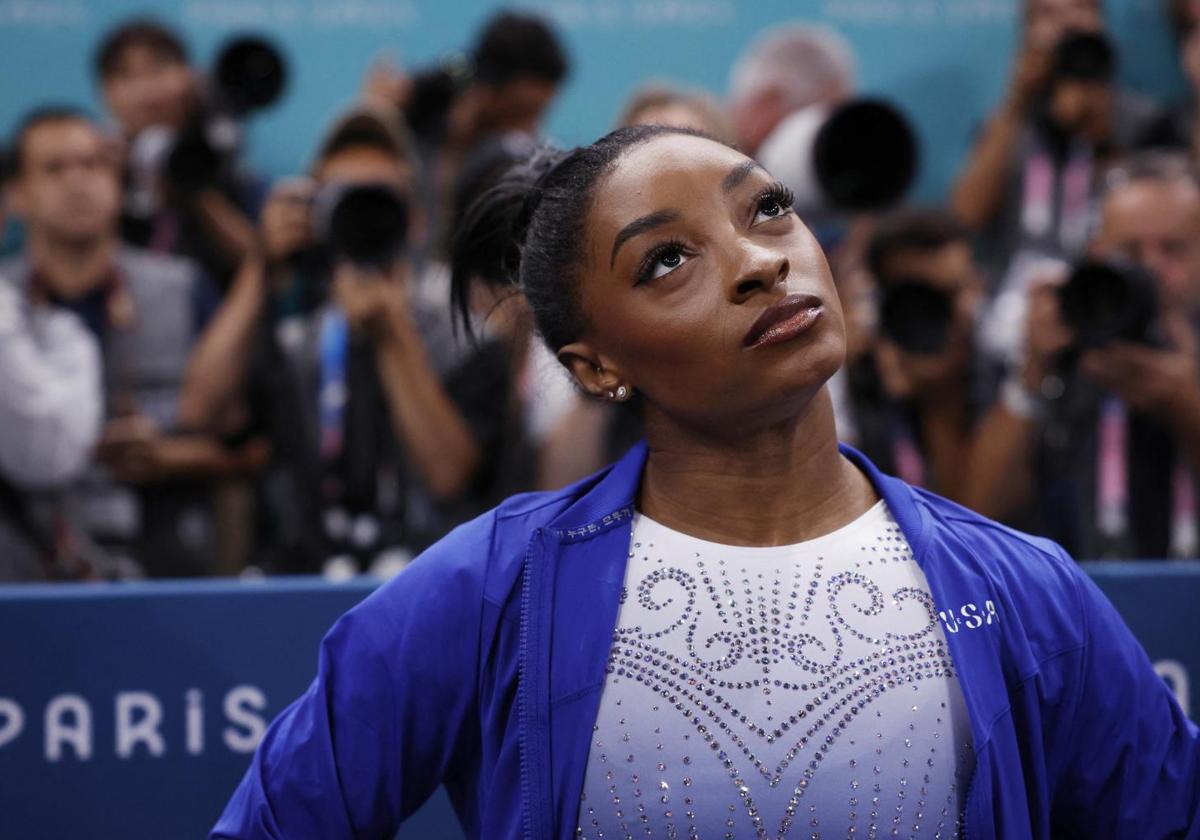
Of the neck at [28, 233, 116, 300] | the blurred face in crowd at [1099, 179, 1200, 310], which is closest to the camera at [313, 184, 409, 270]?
the neck at [28, 233, 116, 300]

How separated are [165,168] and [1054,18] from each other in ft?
8.08

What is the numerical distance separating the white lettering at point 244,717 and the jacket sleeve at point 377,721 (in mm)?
614

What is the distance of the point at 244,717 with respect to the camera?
8.09 ft

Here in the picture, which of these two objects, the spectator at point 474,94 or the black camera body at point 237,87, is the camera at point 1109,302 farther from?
the black camera body at point 237,87

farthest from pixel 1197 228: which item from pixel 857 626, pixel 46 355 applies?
pixel 46 355

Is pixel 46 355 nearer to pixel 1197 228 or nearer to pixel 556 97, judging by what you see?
pixel 556 97

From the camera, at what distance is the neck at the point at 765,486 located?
1.90 meters

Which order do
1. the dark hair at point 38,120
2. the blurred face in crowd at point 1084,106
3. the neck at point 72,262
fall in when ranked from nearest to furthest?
the neck at point 72,262
the dark hair at point 38,120
the blurred face in crowd at point 1084,106

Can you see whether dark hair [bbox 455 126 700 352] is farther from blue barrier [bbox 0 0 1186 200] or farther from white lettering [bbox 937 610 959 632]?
blue barrier [bbox 0 0 1186 200]

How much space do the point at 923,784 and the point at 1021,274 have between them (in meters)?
2.74

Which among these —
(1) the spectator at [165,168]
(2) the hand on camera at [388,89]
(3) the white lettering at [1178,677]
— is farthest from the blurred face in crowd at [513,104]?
(3) the white lettering at [1178,677]

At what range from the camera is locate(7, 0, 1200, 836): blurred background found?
2.47m

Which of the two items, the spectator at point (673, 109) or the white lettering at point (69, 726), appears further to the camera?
the spectator at point (673, 109)

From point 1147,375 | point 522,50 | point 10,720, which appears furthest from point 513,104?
point 10,720
